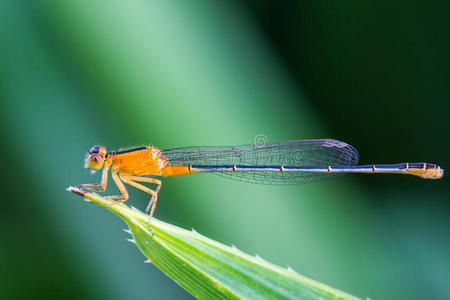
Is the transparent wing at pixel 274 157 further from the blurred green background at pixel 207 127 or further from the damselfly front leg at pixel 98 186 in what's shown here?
the damselfly front leg at pixel 98 186

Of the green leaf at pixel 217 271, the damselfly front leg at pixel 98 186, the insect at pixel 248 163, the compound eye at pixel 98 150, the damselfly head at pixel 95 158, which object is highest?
the insect at pixel 248 163

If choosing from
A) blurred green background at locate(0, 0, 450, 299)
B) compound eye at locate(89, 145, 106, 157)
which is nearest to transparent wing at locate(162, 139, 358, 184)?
blurred green background at locate(0, 0, 450, 299)

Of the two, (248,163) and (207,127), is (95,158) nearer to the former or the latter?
(207,127)

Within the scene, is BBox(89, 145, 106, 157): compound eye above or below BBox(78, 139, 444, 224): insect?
below

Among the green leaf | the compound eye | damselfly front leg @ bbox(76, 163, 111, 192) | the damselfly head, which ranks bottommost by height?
the green leaf

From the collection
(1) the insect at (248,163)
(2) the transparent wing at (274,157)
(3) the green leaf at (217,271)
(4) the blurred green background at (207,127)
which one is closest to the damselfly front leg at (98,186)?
(1) the insect at (248,163)

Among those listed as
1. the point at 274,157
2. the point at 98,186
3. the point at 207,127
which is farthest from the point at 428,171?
the point at 98,186

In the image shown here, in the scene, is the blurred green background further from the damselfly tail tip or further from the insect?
the damselfly tail tip
